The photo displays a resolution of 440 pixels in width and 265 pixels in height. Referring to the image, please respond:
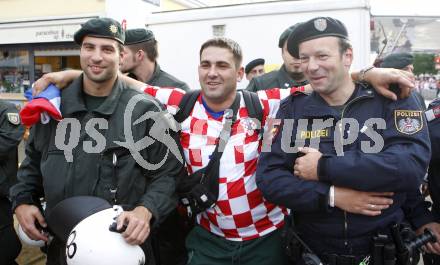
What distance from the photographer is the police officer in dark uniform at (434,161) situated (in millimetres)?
2270

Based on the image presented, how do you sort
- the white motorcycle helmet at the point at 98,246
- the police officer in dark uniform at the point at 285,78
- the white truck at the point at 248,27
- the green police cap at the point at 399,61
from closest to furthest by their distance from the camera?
1. the white motorcycle helmet at the point at 98,246
2. the police officer in dark uniform at the point at 285,78
3. the green police cap at the point at 399,61
4. the white truck at the point at 248,27

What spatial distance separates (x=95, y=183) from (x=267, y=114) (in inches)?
40.6

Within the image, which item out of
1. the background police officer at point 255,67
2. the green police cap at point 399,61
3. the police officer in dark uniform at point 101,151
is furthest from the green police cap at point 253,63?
the police officer in dark uniform at point 101,151

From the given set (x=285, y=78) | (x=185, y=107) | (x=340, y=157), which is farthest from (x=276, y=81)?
(x=340, y=157)

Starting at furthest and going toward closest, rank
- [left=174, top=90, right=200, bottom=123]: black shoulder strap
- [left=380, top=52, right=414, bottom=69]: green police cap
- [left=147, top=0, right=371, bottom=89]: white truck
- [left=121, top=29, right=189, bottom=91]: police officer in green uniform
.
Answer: [left=147, top=0, right=371, bottom=89]: white truck < [left=380, top=52, right=414, bottom=69]: green police cap < [left=121, top=29, right=189, bottom=91]: police officer in green uniform < [left=174, top=90, right=200, bottom=123]: black shoulder strap

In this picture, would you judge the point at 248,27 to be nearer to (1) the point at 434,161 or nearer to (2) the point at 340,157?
(1) the point at 434,161

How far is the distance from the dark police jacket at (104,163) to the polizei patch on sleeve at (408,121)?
3.75 feet

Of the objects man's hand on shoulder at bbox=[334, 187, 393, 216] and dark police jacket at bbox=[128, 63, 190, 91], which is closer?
man's hand on shoulder at bbox=[334, 187, 393, 216]

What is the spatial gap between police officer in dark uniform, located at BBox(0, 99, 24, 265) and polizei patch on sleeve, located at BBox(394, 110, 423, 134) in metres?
→ 2.65

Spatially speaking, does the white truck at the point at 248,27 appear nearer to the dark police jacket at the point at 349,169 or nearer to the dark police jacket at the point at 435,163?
the dark police jacket at the point at 435,163

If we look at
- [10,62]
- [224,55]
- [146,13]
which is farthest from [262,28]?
[10,62]

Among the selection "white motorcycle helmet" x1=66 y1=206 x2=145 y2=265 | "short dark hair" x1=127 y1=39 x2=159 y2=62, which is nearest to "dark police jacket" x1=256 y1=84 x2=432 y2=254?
"white motorcycle helmet" x1=66 y1=206 x2=145 y2=265

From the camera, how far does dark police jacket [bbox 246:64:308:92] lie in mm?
3598

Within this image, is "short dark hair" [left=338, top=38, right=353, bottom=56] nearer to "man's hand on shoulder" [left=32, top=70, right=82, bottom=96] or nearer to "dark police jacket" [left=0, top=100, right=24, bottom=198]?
"man's hand on shoulder" [left=32, top=70, right=82, bottom=96]
